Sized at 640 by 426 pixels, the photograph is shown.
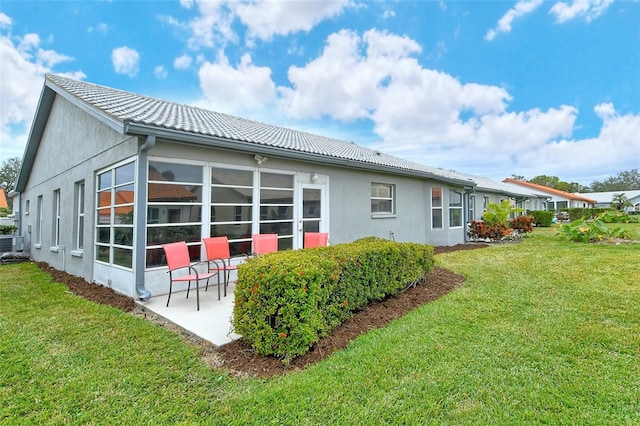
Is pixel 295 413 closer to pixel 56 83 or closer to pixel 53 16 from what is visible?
pixel 56 83

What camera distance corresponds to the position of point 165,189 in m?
5.86

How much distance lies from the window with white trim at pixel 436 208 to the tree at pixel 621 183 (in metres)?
87.5

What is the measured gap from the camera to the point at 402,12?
11461 mm

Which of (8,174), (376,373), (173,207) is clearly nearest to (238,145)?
(173,207)

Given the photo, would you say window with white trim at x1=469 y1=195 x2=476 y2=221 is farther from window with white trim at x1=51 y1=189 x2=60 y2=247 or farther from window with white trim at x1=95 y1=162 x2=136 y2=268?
window with white trim at x1=51 y1=189 x2=60 y2=247

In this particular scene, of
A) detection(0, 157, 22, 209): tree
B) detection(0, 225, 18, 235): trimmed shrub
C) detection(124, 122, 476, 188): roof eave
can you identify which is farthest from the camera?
detection(0, 157, 22, 209): tree

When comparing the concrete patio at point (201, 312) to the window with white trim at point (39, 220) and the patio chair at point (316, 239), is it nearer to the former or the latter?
the patio chair at point (316, 239)

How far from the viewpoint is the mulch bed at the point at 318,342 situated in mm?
3324

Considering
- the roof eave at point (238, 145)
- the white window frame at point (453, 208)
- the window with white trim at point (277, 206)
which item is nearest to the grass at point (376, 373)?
the roof eave at point (238, 145)

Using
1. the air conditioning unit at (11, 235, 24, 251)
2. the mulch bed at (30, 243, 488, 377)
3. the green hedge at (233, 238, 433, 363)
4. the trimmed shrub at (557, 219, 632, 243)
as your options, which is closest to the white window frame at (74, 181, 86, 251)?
Answer: the mulch bed at (30, 243, 488, 377)

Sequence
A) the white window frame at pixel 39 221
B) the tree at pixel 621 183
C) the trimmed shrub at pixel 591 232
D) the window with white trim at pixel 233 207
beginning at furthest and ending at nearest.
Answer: the tree at pixel 621 183
the trimmed shrub at pixel 591 232
the white window frame at pixel 39 221
the window with white trim at pixel 233 207

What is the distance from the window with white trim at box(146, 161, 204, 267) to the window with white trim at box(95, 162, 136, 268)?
1.22 ft

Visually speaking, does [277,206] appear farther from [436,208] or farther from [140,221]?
[436,208]

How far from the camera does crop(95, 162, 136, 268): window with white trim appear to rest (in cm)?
583
